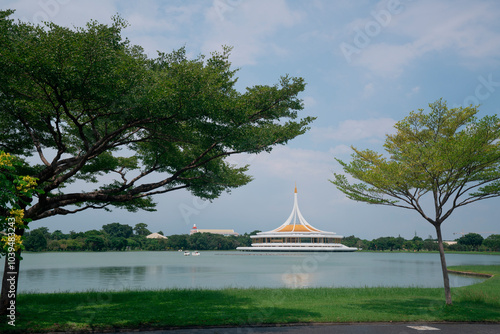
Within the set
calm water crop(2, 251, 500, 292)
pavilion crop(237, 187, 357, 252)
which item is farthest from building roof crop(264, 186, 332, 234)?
calm water crop(2, 251, 500, 292)

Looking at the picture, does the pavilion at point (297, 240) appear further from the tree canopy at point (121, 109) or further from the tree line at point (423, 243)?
the tree canopy at point (121, 109)

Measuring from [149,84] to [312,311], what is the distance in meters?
9.64

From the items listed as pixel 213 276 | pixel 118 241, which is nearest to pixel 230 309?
pixel 213 276

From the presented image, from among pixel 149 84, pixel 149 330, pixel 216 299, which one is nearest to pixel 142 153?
pixel 149 84

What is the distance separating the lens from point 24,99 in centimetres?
1216

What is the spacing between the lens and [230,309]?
13742 millimetres

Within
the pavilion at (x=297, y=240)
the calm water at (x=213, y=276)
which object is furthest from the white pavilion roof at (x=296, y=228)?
the calm water at (x=213, y=276)

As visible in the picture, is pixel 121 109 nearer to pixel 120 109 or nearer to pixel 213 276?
pixel 120 109

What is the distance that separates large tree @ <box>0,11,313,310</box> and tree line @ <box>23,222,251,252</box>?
79151mm

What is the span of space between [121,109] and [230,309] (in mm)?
8001

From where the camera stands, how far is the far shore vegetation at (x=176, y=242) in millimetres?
110875

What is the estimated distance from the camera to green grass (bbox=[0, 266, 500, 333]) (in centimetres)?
1127

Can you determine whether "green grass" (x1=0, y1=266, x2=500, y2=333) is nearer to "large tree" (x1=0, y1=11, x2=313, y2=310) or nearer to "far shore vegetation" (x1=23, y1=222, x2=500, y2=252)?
"large tree" (x1=0, y1=11, x2=313, y2=310)

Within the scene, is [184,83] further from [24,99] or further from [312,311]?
[312,311]
